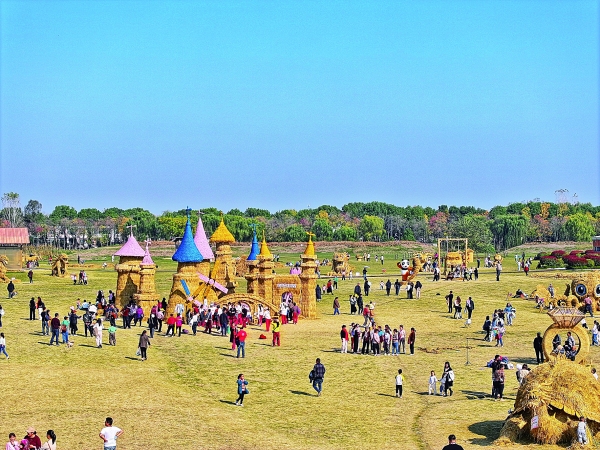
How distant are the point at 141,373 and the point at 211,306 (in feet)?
35.8

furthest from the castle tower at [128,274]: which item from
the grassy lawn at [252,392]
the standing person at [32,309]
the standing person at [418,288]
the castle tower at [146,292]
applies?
the standing person at [418,288]

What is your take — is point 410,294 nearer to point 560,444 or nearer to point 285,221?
point 560,444

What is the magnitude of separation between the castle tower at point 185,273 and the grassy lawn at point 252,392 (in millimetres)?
4128

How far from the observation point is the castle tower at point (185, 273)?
140 feet

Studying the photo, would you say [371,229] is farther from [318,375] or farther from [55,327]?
[318,375]

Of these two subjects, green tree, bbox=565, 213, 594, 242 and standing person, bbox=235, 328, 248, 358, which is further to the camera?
green tree, bbox=565, 213, 594, 242

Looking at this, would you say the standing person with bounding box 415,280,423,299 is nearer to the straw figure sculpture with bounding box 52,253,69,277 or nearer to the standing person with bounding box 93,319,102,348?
the standing person with bounding box 93,319,102,348

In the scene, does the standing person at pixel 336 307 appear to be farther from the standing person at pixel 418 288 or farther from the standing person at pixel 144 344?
the standing person at pixel 144 344

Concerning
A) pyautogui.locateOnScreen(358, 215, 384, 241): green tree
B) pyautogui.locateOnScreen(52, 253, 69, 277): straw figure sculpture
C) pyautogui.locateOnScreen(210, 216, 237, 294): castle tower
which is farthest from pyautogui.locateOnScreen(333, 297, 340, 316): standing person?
pyautogui.locateOnScreen(358, 215, 384, 241): green tree

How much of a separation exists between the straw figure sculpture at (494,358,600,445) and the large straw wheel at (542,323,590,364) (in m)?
5.44

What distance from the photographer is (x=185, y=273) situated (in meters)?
43.3

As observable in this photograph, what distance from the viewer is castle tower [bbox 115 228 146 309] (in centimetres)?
4600

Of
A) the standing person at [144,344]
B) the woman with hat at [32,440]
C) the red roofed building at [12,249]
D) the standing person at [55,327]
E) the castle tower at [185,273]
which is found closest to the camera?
the woman with hat at [32,440]

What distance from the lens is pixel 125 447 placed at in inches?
865
